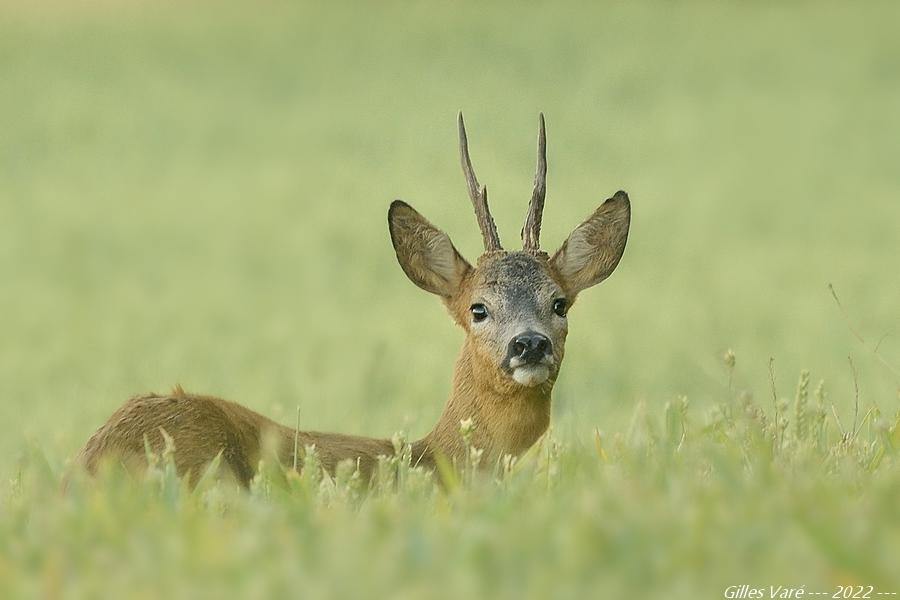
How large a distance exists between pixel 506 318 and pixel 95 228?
1682cm

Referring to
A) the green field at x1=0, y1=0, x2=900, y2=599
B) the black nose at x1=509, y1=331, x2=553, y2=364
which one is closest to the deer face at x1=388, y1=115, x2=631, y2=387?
the black nose at x1=509, y1=331, x2=553, y2=364

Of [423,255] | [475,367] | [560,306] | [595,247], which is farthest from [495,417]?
[595,247]

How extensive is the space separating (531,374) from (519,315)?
0.34 meters

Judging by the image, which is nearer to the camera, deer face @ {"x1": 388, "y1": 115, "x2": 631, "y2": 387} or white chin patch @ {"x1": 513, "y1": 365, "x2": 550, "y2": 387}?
white chin patch @ {"x1": 513, "y1": 365, "x2": 550, "y2": 387}

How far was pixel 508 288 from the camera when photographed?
656cm

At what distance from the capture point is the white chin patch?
6191 mm

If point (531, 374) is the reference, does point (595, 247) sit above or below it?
above

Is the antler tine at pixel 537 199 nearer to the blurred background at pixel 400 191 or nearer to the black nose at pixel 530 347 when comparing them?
the black nose at pixel 530 347

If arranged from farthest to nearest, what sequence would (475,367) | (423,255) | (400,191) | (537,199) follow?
(400,191)
(423,255)
(537,199)
(475,367)

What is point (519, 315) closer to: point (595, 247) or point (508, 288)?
point (508, 288)

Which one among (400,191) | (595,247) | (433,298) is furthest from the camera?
(400,191)

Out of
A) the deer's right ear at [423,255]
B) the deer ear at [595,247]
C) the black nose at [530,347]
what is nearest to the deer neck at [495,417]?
the black nose at [530,347]

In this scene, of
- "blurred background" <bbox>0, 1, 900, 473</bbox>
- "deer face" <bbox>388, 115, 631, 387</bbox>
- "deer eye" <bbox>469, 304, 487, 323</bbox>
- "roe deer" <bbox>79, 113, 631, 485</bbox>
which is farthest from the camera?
"blurred background" <bbox>0, 1, 900, 473</bbox>

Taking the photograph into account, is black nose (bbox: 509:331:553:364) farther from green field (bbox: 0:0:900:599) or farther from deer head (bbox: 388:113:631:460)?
green field (bbox: 0:0:900:599)
